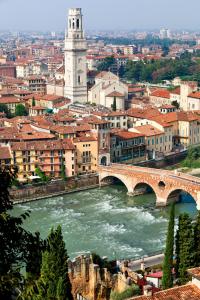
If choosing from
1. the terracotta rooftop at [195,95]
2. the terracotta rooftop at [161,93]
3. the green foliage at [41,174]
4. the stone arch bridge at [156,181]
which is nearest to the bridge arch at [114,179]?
the stone arch bridge at [156,181]

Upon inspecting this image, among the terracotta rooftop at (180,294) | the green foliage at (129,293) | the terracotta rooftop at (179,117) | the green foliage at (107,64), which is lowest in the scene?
the green foliage at (129,293)

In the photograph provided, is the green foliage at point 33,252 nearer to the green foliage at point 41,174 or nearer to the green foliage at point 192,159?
the green foliage at point 41,174

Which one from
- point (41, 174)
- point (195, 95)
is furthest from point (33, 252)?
point (195, 95)

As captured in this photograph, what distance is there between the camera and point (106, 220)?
16.4 metres

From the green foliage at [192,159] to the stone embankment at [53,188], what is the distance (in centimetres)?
412

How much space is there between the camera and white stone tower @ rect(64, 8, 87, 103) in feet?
100

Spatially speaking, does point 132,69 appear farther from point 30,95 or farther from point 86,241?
point 86,241

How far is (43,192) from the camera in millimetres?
19031

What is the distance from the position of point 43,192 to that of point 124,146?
4.28 m

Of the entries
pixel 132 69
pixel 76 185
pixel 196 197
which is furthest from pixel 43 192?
pixel 132 69

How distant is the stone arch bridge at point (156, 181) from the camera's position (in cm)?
1748

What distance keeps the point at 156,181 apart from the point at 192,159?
491 centimetres

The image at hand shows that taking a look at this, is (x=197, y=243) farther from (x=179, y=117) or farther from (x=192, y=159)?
(x=179, y=117)

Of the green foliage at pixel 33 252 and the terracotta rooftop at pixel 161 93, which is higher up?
the green foliage at pixel 33 252
